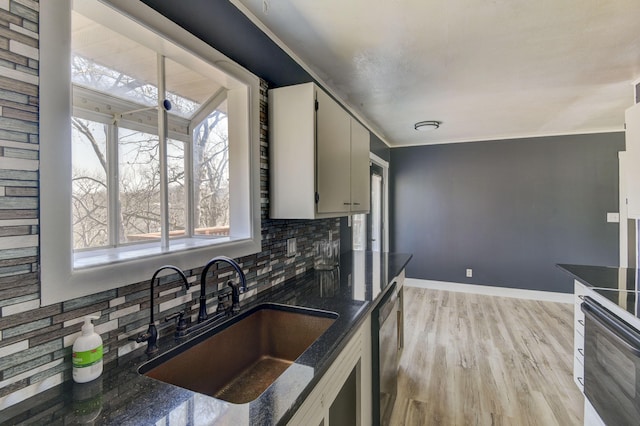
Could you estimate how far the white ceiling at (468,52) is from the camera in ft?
5.10

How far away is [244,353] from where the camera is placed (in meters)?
1.34

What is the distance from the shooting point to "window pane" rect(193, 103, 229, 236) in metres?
1.71

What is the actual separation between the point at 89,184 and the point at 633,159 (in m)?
3.44

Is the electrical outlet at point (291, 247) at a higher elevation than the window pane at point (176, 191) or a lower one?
lower

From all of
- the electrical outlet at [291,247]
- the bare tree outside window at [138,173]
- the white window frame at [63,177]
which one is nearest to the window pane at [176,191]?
the bare tree outside window at [138,173]

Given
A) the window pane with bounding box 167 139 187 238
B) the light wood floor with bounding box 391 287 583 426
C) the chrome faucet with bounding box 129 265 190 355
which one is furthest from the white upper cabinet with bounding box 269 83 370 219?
the light wood floor with bounding box 391 287 583 426

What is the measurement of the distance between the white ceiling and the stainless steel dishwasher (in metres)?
1.57

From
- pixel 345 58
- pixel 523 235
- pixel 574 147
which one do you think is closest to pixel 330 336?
pixel 345 58

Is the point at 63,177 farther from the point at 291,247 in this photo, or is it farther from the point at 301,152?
the point at 291,247

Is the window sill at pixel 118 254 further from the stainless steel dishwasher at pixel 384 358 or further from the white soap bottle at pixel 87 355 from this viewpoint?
the stainless steel dishwasher at pixel 384 358

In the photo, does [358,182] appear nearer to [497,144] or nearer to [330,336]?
[330,336]

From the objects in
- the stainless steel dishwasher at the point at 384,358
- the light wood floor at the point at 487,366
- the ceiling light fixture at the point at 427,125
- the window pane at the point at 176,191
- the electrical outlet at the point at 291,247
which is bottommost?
the light wood floor at the point at 487,366

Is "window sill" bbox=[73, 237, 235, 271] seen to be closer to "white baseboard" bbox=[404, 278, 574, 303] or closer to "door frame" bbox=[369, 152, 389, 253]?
"door frame" bbox=[369, 152, 389, 253]

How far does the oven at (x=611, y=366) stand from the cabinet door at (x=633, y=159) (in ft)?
3.31
